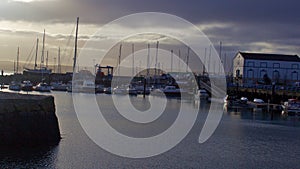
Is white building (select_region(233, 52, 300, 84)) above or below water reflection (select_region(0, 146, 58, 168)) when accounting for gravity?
above

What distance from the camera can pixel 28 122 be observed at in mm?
22641

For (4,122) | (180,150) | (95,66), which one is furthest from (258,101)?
(95,66)

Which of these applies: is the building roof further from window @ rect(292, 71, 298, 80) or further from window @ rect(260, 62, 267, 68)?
window @ rect(292, 71, 298, 80)

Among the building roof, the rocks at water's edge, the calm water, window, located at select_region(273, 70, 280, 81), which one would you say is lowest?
the calm water

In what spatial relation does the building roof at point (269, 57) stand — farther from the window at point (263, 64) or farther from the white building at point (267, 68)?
the window at point (263, 64)

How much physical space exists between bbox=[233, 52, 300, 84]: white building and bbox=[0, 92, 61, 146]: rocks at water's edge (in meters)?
79.2

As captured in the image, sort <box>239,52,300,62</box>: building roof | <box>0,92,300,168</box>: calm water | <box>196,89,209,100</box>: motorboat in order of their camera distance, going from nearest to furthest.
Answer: <box>0,92,300,168</box>: calm water
<box>196,89,209,100</box>: motorboat
<box>239,52,300,62</box>: building roof

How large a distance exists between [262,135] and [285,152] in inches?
276

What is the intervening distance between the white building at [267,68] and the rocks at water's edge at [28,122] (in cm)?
7917

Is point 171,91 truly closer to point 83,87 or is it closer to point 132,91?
point 132,91

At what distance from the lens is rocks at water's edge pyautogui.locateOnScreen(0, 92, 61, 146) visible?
70.5ft

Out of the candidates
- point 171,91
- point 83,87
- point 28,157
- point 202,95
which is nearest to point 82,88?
point 83,87

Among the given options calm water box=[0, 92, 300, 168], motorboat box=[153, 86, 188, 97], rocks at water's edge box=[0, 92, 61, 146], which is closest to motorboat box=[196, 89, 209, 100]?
motorboat box=[153, 86, 188, 97]

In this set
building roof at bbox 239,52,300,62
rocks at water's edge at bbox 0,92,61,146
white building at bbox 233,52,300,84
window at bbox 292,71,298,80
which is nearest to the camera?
rocks at water's edge at bbox 0,92,61,146
